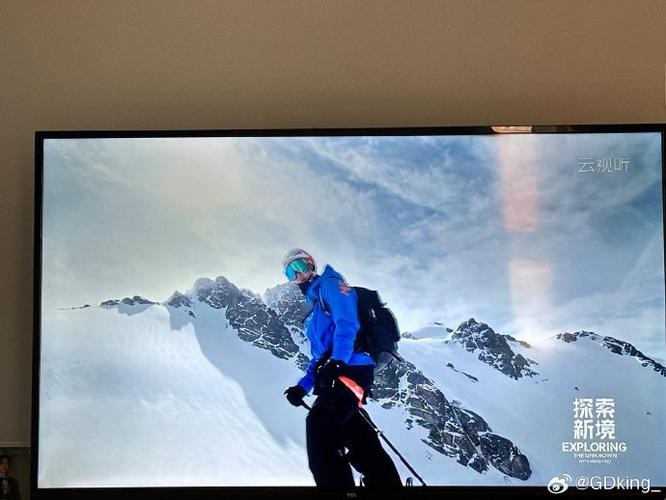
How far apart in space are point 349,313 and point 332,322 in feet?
0.19

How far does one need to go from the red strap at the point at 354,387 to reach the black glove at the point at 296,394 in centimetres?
12

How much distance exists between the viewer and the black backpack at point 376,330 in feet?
7.74

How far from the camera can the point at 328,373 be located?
2352 mm

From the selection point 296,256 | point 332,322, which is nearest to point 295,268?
point 296,256

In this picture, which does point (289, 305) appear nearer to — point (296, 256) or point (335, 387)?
point (296, 256)

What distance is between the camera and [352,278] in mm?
2385

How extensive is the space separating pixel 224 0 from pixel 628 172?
54.9 inches

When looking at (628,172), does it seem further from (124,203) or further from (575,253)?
(124,203)

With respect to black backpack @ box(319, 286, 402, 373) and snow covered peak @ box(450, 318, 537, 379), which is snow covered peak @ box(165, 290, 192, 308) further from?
snow covered peak @ box(450, 318, 537, 379)

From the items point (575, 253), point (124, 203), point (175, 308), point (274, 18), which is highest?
point (274, 18)

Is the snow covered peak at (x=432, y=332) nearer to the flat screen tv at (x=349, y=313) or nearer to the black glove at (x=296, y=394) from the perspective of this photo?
the flat screen tv at (x=349, y=313)

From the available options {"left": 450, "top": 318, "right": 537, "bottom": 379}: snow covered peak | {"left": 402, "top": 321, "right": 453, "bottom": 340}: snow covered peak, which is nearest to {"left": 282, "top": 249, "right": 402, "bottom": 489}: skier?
{"left": 402, "top": 321, "right": 453, "bottom": 340}: snow covered peak

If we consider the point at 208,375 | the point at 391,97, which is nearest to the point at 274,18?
the point at 391,97

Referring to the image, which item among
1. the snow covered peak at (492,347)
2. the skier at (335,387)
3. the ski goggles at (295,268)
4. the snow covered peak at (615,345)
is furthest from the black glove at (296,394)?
the snow covered peak at (615,345)
